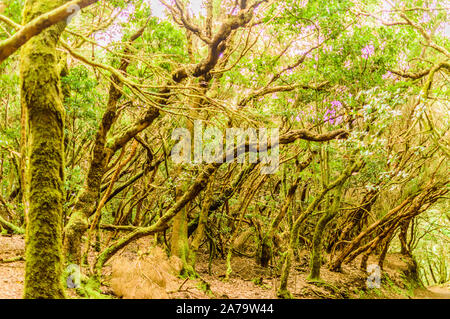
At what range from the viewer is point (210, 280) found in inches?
370

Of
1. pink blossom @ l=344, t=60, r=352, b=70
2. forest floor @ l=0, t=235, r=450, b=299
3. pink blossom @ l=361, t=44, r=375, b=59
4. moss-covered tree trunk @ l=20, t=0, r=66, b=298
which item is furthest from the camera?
pink blossom @ l=344, t=60, r=352, b=70

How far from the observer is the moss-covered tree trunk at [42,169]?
11.0 ft

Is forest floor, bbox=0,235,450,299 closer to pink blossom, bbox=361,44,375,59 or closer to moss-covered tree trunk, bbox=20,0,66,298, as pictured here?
moss-covered tree trunk, bbox=20,0,66,298

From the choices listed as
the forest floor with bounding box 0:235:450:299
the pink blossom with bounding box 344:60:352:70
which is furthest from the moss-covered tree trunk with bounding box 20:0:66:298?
the pink blossom with bounding box 344:60:352:70

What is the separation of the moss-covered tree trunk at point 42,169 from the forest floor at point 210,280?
82.0 inches

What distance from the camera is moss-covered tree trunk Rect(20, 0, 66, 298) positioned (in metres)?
3.35

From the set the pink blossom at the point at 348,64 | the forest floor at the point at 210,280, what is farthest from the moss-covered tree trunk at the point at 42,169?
the pink blossom at the point at 348,64

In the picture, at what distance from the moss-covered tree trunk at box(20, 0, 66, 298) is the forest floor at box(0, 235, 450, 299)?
6.84 feet

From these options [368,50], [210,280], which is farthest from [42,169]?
[368,50]

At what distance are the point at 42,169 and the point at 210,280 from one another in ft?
23.1

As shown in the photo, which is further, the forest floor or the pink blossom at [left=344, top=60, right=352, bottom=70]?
the pink blossom at [left=344, top=60, right=352, bottom=70]

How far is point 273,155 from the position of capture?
1019 centimetres

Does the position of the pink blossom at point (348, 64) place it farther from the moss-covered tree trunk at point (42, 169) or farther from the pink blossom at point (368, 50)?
the moss-covered tree trunk at point (42, 169)

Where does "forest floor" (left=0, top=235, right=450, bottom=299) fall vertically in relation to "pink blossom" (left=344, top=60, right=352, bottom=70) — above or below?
below
